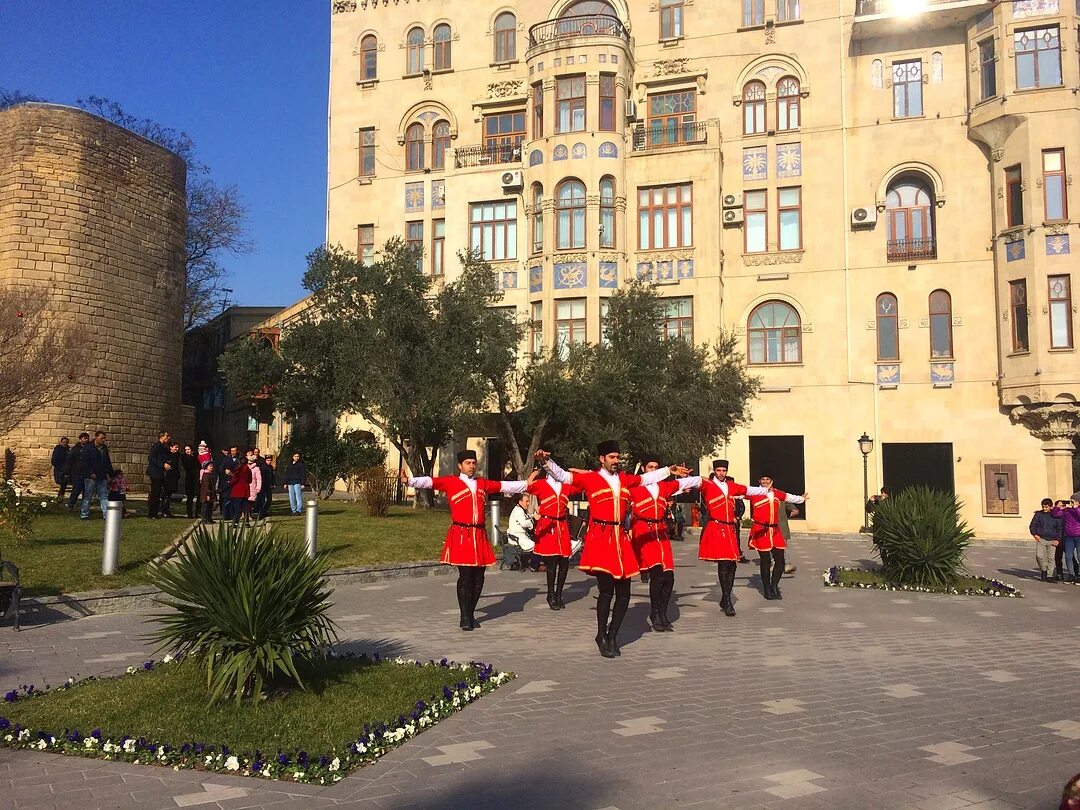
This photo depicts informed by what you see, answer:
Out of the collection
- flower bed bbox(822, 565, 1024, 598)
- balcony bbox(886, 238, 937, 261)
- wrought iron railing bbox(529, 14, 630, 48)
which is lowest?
flower bed bbox(822, 565, 1024, 598)

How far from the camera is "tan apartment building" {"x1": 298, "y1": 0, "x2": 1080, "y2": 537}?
2983 cm

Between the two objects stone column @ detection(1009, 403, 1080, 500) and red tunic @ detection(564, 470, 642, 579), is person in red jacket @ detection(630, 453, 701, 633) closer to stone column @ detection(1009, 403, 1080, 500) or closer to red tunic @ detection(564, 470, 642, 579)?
red tunic @ detection(564, 470, 642, 579)

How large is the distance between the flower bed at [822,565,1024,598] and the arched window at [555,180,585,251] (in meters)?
18.9

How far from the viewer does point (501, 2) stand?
37.1 m

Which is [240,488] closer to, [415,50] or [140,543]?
[140,543]

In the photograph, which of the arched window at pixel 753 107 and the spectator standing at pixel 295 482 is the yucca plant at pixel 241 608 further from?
the arched window at pixel 753 107

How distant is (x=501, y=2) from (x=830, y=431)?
21775 mm

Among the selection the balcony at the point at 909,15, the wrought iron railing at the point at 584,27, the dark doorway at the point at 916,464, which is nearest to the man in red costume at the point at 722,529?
the dark doorway at the point at 916,464

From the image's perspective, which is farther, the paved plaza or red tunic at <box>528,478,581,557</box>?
red tunic at <box>528,478,581,557</box>

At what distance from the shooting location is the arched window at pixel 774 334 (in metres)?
32.8

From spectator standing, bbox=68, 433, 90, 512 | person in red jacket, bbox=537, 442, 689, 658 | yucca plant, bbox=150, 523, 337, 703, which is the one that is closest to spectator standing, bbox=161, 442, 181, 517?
spectator standing, bbox=68, 433, 90, 512

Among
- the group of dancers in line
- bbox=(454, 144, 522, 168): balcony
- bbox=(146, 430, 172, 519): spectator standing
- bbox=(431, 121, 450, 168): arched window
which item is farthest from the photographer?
bbox=(431, 121, 450, 168): arched window

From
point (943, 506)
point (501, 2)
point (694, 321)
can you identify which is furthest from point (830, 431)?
point (501, 2)

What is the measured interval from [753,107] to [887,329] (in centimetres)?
976
